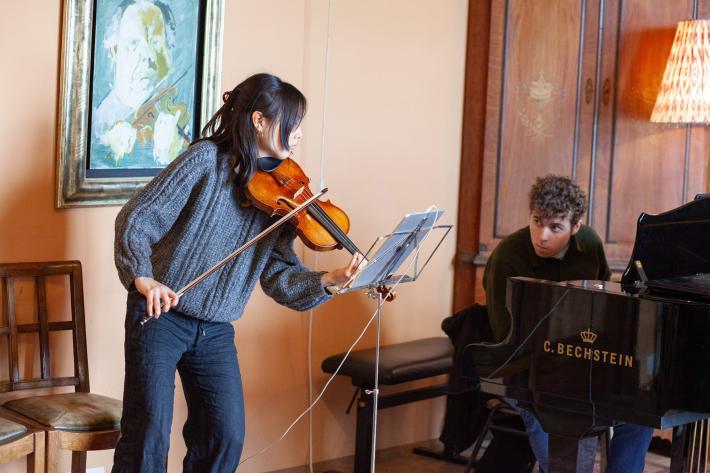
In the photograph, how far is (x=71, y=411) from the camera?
2811 mm

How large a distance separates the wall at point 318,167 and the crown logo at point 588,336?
4.60ft

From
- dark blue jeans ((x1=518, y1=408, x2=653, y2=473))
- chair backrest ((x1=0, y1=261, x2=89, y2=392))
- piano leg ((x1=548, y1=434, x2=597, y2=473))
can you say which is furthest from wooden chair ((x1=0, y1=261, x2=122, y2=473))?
dark blue jeans ((x1=518, y1=408, x2=653, y2=473))

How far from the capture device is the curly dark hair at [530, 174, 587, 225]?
3.29 metres

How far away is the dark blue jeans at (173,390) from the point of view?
8.33 ft

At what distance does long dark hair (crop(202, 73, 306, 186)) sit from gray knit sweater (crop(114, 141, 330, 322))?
42 millimetres

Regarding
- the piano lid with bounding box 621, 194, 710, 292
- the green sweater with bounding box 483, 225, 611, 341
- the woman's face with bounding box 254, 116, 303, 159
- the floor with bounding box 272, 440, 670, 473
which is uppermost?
the woman's face with bounding box 254, 116, 303, 159

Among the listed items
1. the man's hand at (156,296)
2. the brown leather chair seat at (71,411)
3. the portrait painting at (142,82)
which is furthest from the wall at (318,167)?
the man's hand at (156,296)

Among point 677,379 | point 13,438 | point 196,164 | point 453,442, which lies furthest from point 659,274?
point 13,438

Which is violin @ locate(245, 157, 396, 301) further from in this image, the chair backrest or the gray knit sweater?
the chair backrest

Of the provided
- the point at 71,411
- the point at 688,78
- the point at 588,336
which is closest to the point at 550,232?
the point at 588,336

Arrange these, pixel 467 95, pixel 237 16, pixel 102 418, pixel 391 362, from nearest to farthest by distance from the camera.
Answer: pixel 102 418 < pixel 237 16 < pixel 391 362 < pixel 467 95

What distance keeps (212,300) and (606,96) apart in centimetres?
227

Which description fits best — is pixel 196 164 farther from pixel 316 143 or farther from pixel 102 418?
pixel 316 143

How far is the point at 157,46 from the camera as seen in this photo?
10.7ft
